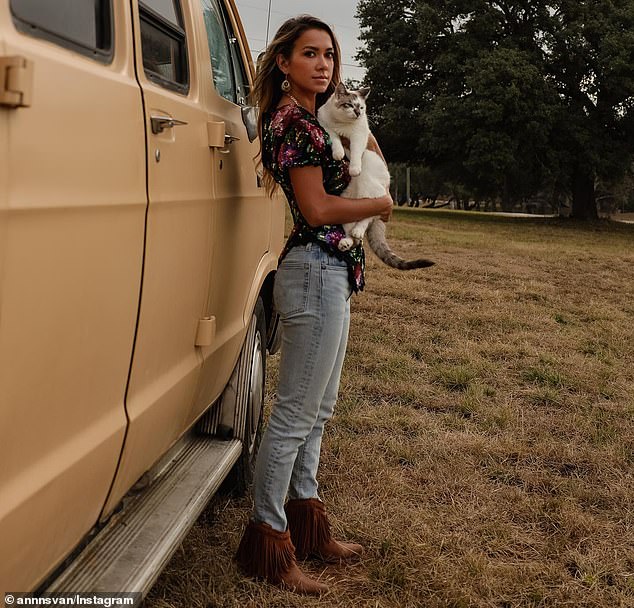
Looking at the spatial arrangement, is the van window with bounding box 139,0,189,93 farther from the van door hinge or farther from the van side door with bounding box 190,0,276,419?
the van door hinge

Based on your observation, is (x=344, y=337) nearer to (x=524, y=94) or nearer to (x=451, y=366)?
(x=451, y=366)

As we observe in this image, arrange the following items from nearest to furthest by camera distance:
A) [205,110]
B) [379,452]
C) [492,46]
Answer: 1. [205,110]
2. [379,452]
3. [492,46]

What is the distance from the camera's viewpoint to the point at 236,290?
307 centimetres

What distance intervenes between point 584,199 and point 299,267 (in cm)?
2657

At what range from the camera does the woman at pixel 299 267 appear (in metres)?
2.64

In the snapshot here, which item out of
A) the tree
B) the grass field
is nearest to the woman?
the grass field

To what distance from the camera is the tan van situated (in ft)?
4.75

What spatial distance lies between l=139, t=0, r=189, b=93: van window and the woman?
1.09ft

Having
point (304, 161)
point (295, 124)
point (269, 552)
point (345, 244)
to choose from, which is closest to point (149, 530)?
point (269, 552)

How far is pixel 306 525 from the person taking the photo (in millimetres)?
3020

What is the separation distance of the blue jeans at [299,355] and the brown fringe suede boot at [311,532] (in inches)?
8.8

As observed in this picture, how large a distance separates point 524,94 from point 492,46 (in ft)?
9.94

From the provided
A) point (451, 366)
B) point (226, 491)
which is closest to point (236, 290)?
point (226, 491)

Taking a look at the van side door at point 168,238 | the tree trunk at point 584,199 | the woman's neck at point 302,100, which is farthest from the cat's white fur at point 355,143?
the tree trunk at point 584,199
